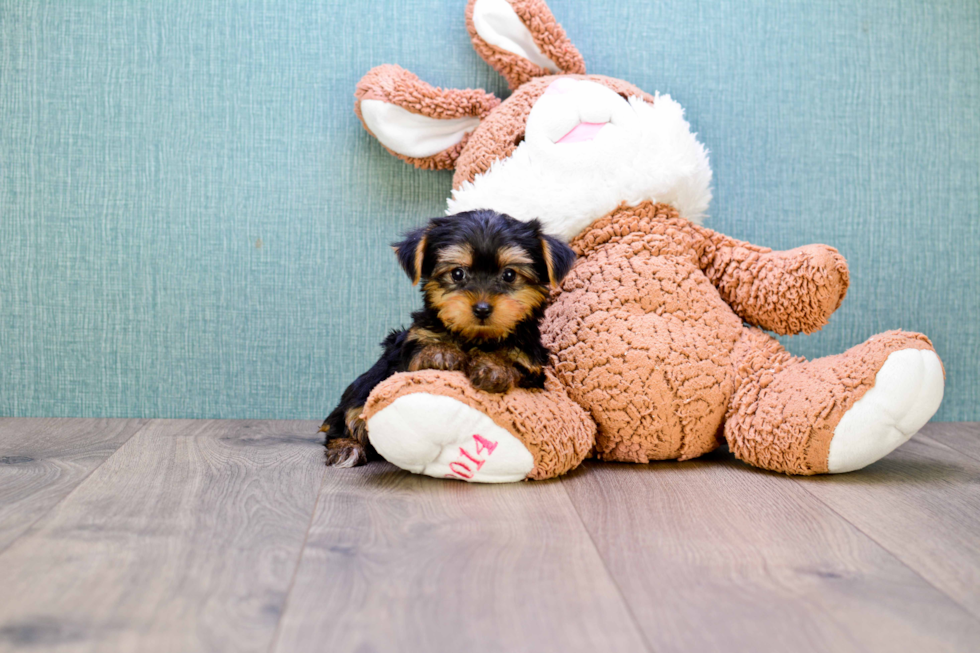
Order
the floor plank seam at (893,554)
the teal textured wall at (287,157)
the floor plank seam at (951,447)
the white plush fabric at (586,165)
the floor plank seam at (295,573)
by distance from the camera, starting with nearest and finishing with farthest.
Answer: the floor plank seam at (295,573) < the floor plank seam at (893,554) < the white plush fabric at (586,165) < the floor plank seam at (951,447) < the teal textured wall at (287,157)

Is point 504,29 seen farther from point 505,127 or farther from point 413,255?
point 413,255

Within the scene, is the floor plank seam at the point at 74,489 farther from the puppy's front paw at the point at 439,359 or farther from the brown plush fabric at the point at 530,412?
the puppy's front paw at the point at 439,359

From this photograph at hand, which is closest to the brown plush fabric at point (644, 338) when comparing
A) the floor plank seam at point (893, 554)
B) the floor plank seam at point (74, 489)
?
the floor plank seam at point (893, 554)

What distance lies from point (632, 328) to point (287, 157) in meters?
1.25

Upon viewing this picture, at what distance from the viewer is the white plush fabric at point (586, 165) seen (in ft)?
6.63

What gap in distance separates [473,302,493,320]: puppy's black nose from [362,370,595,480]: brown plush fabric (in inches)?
5.9

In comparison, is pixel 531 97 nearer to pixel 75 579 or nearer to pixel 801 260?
pixel 801 260

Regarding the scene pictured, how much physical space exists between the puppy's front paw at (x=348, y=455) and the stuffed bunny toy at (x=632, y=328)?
0.82 feet

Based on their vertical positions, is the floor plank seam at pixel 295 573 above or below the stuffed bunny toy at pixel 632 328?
below

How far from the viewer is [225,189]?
2.45 meters

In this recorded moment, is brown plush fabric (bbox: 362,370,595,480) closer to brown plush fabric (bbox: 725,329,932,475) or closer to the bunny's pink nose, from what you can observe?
brown plush fabric (bbox: 725,329,932,475)

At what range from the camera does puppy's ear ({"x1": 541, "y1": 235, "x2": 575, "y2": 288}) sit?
1.80 metres

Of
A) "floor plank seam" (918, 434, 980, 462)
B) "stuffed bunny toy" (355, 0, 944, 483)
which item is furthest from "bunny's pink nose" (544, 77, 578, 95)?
"floor plank seam" (918, 434, 980, 462)

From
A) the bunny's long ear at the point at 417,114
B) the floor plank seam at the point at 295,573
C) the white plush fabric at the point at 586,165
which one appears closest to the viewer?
the floor plank seam at the point at 295,573
